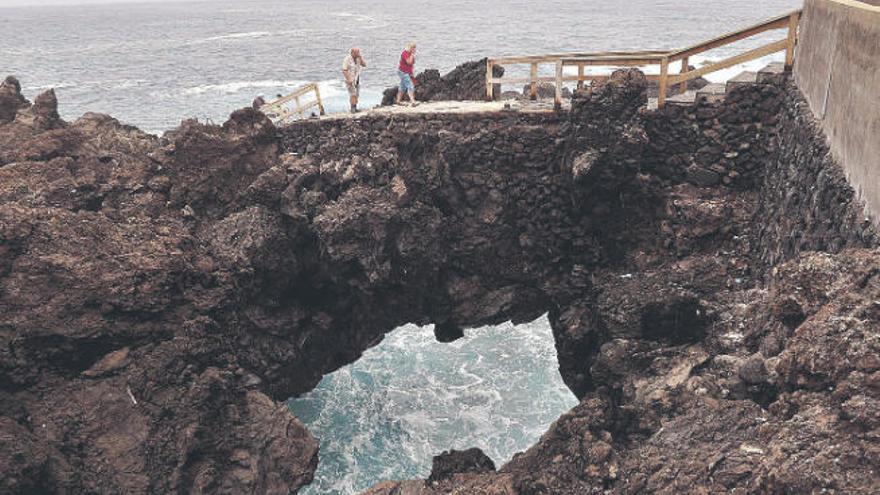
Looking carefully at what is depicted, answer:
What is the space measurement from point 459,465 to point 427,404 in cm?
882

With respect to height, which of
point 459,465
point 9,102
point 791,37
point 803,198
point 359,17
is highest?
point 791,37

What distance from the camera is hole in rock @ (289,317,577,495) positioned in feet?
65.7

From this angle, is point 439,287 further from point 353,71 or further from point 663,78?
point 663,78

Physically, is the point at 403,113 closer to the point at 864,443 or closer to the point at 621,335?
the point at 621,335

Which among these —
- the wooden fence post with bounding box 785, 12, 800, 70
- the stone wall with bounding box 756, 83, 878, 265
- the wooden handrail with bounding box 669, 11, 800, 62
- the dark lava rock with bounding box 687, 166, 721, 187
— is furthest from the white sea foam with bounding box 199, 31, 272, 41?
the stone wall with bounding box 756, 83, 878, 265

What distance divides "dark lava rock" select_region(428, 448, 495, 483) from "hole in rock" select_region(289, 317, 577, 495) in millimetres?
5727

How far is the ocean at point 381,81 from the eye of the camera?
69.3 feet

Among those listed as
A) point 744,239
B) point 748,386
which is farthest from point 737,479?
point 744,239

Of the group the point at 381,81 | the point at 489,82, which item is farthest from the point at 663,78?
the point at 381,81

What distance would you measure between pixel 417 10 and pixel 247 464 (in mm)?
168554

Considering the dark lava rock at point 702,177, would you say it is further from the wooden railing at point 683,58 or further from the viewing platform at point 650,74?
the wooden railing at point 683,58

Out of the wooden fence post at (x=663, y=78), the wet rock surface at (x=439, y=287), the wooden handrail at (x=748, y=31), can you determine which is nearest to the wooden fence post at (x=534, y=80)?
the wet rock surface at (x=439, y=287)

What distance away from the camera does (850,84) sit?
9453 mm

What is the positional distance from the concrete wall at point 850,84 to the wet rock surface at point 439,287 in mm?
635
